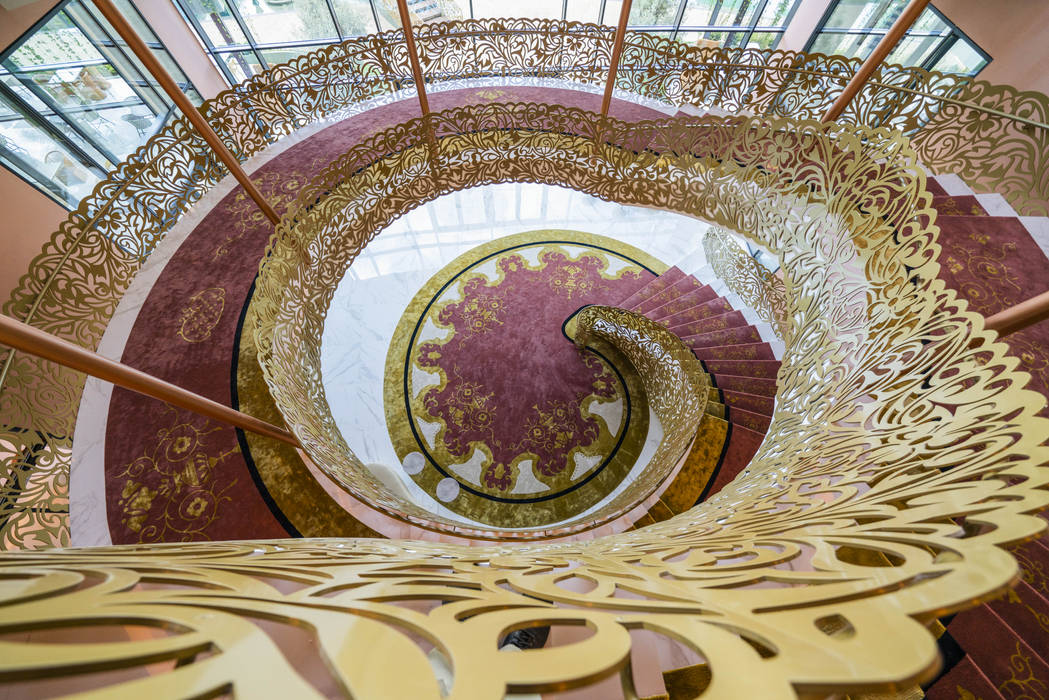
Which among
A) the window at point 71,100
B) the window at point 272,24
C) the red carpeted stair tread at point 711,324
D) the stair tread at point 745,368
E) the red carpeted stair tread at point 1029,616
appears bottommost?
→ the red carpeted stair tread at point 1029,616

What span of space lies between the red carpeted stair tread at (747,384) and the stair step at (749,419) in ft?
0.86

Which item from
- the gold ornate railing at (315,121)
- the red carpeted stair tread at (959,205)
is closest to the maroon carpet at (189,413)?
the gold ornate railing at (315,121)

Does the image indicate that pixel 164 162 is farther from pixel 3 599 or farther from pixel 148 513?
pixel 3 599

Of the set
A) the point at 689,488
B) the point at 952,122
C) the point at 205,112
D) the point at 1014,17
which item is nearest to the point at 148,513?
the point at 205,112

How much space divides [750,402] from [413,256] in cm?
434

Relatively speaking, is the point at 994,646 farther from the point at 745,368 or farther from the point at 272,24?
the point at 272,24

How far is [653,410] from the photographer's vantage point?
15.7 feet

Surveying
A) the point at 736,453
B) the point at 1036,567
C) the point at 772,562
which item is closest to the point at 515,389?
the point at 736,453

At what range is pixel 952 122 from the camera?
2.62 metres

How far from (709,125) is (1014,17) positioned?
3399mm

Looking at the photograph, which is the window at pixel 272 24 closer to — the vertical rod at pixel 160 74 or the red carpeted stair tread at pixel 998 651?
the vertical rod at pixel 160 74

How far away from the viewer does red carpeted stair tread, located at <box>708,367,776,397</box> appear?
3.71 metres

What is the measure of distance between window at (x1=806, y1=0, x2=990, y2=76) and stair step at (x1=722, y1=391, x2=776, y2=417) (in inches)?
147

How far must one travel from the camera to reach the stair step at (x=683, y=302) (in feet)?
16.2
